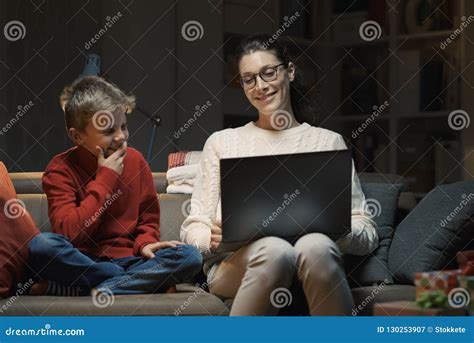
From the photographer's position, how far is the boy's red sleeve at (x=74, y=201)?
189 cm

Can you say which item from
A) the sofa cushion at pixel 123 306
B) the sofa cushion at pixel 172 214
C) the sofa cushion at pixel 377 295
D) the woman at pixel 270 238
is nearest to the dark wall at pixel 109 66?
the sofa cushion at pixel 172 214

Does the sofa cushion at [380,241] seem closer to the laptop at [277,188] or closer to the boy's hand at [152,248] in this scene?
the laptop at [277,188]

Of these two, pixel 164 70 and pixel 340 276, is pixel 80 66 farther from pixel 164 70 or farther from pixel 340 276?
pixel 340 276

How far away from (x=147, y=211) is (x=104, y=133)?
21cm

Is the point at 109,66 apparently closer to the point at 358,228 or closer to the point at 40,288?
the point at 40,288

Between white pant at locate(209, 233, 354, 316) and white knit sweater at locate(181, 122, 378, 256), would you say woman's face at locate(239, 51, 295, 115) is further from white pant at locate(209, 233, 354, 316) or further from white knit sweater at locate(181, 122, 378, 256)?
white pant at locate(209, 233, 354, 316)

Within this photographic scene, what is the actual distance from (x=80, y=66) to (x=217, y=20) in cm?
44

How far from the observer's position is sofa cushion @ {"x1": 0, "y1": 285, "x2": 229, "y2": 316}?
1.83 metres

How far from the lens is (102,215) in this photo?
193 centimetres

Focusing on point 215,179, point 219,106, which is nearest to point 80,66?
point 219,106
